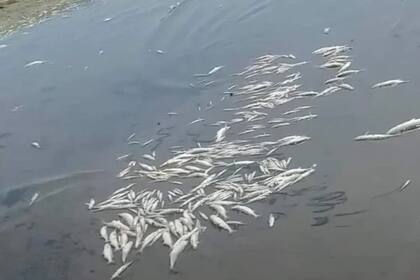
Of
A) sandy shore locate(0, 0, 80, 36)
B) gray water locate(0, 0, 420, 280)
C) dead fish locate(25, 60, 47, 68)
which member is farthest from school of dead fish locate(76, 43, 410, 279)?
sandy shore locate(0, 0, 80, 36)

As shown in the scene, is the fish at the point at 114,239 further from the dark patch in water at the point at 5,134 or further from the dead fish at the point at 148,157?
the dark patch in water at the point at 5,134

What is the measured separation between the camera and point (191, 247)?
19.0 feet

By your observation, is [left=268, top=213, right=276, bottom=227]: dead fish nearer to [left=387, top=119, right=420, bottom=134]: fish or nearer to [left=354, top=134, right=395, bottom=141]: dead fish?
[left=354, top=134, right=395, bottom=141]: dead fish

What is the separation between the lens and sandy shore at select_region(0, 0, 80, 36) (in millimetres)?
15477

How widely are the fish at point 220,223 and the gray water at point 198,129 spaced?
9 centimetres

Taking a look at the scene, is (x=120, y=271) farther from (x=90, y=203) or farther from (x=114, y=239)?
(x=90, y=203)

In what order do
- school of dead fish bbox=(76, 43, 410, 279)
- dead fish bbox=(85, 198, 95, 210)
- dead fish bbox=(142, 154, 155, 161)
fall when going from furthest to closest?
1. dead fish bbox=(142, 154, 155, 161)
2. dead fish bbox=(85, 198, 95, 210)
3. school of dead fish bbox=(76, 43, 410, 279)

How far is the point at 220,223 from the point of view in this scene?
5961 mm

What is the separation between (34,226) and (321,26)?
18.3 feet

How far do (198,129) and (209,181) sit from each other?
1.47 meters

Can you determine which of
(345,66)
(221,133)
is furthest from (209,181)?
(345,66)

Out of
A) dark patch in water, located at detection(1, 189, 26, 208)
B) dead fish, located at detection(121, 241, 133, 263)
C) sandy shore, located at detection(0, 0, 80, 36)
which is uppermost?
dead fish, located at detection(121, 241, 133, 263)

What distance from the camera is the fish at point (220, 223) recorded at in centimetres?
592

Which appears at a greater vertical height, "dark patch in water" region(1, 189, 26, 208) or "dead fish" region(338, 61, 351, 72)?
"dead fish" region(338, 61, 351, 72)
